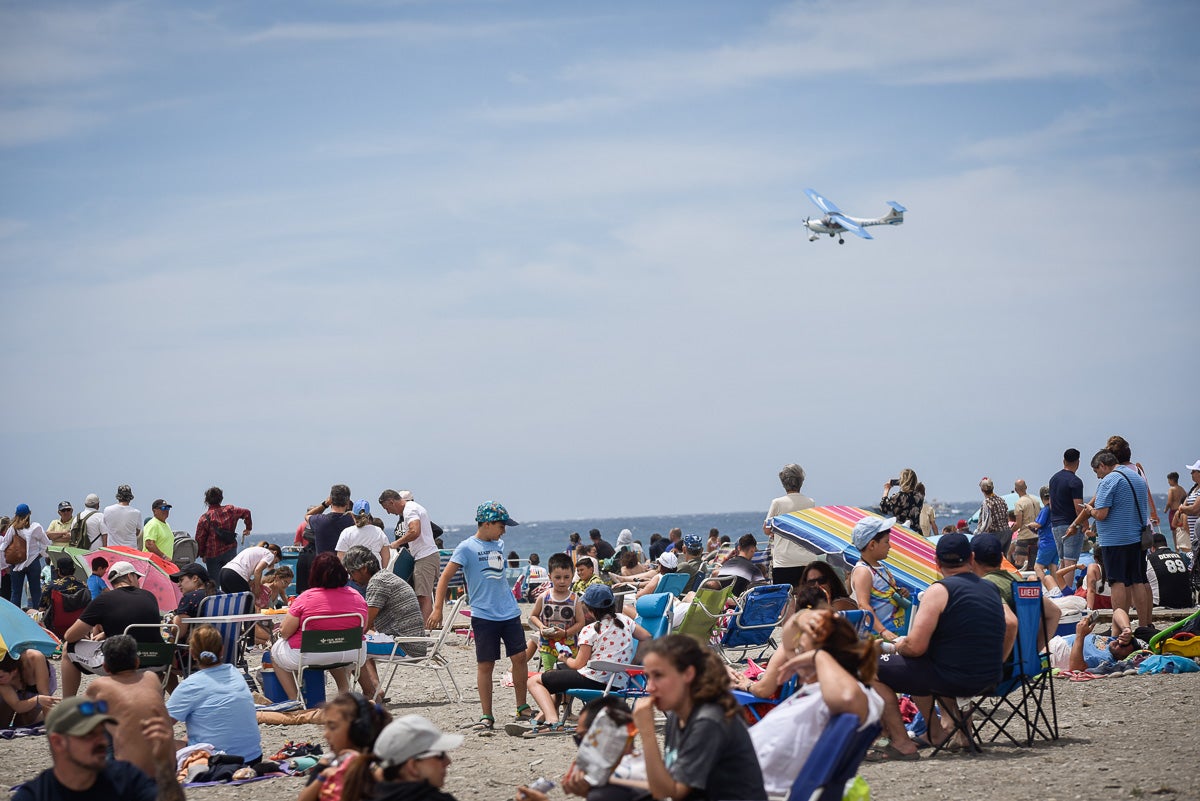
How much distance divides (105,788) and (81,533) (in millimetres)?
11225

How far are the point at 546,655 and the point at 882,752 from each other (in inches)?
105

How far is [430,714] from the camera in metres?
8.62

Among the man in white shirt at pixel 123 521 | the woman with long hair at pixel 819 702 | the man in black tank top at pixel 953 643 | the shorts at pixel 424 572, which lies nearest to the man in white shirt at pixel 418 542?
the shorts at pixel 424 572

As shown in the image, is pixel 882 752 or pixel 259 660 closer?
pixel 882 752

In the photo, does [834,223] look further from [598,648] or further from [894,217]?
[598,648]

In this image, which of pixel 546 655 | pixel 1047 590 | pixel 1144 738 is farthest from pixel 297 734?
pixel 1047 590

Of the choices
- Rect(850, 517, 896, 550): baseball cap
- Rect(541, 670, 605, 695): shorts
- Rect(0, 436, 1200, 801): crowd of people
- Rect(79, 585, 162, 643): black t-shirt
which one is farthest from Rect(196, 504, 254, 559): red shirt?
Rect(850, 517, 896, 550): baseball cap

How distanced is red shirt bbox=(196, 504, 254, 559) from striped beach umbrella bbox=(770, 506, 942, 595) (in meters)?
6.37

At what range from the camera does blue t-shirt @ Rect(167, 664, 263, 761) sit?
6.51 metres

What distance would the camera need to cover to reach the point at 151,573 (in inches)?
435

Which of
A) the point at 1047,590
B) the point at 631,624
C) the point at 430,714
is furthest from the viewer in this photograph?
the point at 1047,590

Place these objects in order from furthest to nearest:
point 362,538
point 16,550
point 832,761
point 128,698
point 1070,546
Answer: point 16,550 → point 1070,546 → point 362,538 → point 128,698 → point 832,761

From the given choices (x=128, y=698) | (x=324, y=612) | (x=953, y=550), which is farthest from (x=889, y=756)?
(x=324, y=612)

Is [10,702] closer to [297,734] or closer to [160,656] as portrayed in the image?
[160,656]
